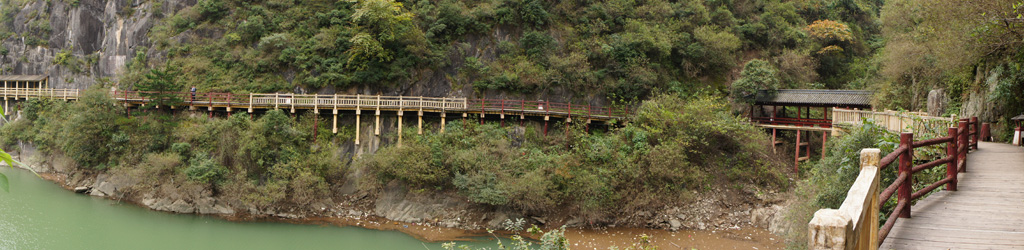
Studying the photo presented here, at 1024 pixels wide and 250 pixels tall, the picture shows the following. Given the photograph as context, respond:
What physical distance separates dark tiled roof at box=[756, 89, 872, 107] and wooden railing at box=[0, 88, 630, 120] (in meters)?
6.33

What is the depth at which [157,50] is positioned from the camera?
28.3 m

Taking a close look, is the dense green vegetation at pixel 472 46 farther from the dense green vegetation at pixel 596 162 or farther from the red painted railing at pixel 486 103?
the dense green vegetation at pixel 596 162

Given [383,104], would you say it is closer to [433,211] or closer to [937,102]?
[433,211]

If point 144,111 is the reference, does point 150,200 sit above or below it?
below

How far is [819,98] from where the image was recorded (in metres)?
23.6

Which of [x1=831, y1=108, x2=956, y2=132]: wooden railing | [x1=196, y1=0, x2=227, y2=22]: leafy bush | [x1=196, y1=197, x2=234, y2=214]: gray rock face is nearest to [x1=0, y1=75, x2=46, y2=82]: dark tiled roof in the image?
[x1=196, y1=0, x2=227, y2=22]: leafy bush

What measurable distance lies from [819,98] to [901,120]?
1097cm

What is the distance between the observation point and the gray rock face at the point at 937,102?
674 inches

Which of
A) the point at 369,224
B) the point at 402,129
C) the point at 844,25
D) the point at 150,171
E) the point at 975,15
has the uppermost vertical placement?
the point at 844,25

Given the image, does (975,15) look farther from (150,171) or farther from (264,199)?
(150,171)

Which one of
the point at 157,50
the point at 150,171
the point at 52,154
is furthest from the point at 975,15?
the point at 52,154

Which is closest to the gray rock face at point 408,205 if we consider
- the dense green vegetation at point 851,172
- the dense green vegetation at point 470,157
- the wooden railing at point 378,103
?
the dense green vegetation at point 470,157

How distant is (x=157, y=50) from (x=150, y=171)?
951 centimetres

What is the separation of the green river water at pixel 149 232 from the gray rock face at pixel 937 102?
641 inches
